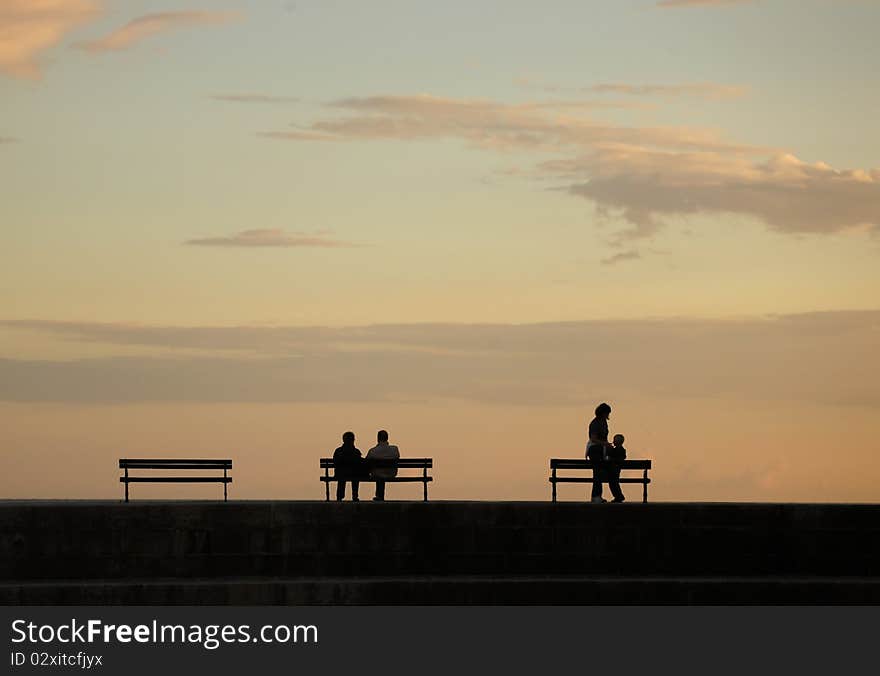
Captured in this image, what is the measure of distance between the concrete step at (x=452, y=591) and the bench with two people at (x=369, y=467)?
2.01 m

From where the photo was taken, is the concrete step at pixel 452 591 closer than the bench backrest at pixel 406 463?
Yes

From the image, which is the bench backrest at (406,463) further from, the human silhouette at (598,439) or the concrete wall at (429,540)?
the human silhouette at (598,439)

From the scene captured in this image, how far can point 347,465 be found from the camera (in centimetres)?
3334

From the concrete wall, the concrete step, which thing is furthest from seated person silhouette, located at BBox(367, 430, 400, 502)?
the concrete step

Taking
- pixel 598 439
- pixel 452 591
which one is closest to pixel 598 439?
pixel 598 439

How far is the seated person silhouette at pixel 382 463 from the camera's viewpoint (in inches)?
1309

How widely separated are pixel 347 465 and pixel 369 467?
0.34 m

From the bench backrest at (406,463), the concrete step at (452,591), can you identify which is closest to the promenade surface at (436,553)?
the concrete step at (452,591)

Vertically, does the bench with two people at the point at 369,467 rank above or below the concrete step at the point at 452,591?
above

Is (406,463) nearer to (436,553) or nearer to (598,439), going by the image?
(436,553)

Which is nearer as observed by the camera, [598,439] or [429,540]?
[429,540]

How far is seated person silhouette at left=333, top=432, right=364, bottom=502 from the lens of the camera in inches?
1312

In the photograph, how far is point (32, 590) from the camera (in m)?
30.2

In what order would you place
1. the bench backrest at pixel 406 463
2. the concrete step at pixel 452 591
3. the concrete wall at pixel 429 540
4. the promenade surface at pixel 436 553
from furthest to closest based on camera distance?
the bench backrest at pixel 406 463 < the concrete wall at pixel 429 540 < the promenade surface at pixel 436 553 < the concrete step at pixel 452 591
